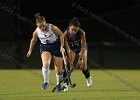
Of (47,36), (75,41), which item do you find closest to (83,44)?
(75,41)

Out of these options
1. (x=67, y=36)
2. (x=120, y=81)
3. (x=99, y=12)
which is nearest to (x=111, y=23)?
(x=99, y=12)

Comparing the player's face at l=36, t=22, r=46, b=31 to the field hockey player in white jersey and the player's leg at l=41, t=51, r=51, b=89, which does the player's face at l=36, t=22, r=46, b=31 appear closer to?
the field hockey player in white jersey

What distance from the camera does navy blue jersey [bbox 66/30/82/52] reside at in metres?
17.1

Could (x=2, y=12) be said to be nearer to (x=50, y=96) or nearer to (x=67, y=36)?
(x=67, y=36)

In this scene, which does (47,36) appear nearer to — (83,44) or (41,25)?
(41,25)

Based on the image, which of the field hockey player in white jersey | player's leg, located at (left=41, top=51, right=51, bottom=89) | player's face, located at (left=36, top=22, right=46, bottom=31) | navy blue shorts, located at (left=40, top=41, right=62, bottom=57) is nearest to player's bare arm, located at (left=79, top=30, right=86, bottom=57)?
the field hockey player in white jersey

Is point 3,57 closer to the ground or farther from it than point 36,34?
closer to the ground

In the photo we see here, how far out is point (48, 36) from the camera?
16.3 meters

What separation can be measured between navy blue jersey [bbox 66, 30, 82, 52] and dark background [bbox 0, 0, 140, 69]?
380 inches

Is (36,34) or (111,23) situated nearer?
(36,34)

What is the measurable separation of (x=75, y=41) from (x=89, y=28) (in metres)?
14.2

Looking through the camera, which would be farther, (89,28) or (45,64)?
(89,28)

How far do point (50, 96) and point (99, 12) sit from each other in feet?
71.8

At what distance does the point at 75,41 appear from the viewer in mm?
17391
